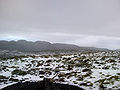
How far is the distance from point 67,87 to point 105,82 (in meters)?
2.84

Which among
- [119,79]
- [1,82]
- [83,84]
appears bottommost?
[1,82]

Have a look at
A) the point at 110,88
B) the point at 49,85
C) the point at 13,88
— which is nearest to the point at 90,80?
the point at 110,88

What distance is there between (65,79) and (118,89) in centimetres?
472

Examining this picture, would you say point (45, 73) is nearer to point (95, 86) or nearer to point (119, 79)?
point (95, 86)

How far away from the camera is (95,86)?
8664 mm

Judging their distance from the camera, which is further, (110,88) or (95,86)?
(95,86)

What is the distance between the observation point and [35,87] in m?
8.43

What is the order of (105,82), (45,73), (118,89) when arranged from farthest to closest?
(45,73)
(105,82)
(118,89)

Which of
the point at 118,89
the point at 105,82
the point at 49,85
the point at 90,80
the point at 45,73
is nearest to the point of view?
the point at 118,89

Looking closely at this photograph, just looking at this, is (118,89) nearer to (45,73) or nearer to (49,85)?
(49,85)

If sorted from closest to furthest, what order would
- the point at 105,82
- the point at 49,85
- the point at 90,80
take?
the point at 49,85 → the point at 105,82 → the point at 90,80

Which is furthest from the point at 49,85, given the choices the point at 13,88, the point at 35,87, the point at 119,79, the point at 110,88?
the point at 119,79

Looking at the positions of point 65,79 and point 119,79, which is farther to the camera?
point 65,79

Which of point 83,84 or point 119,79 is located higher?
point 119,79
